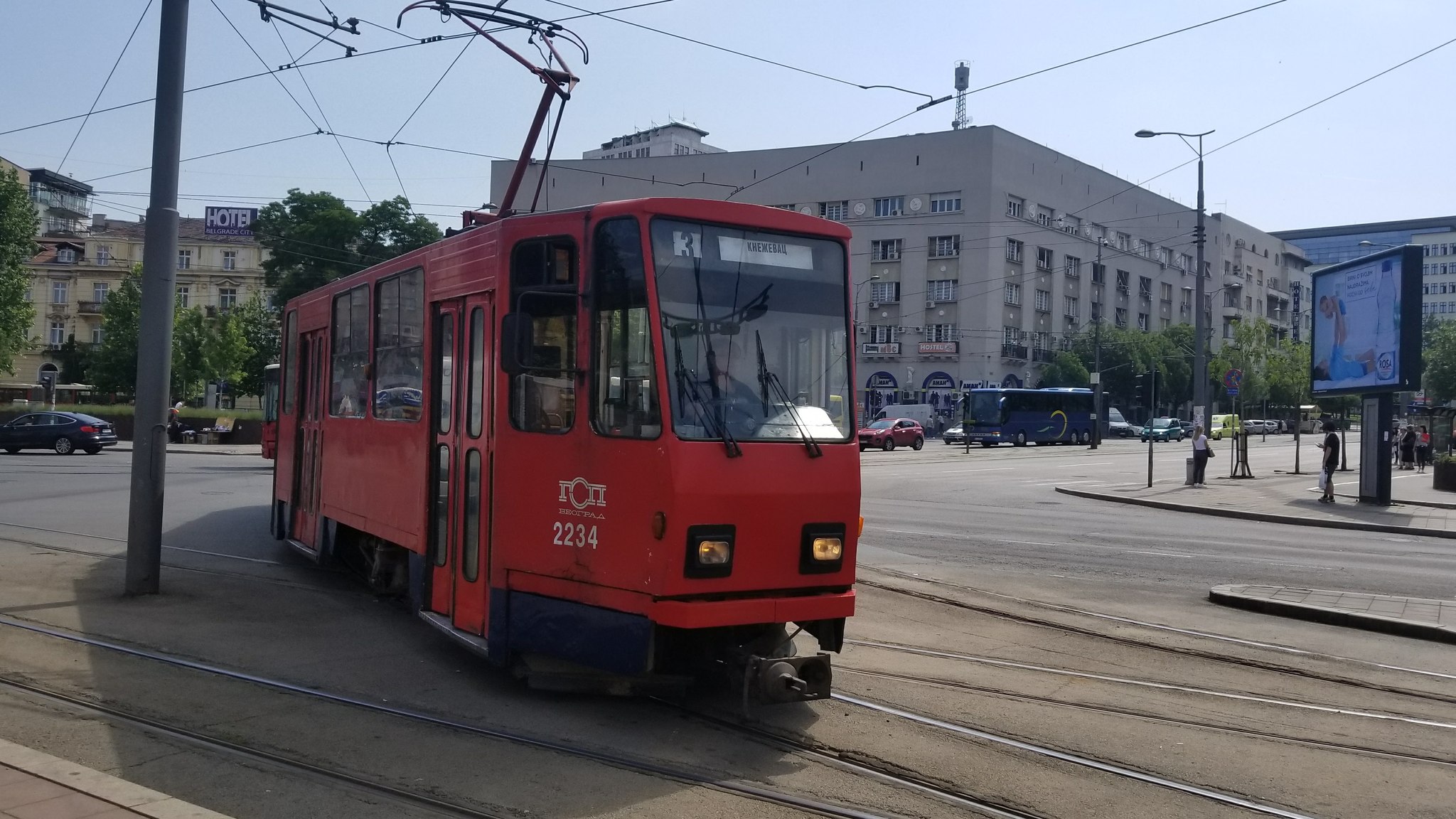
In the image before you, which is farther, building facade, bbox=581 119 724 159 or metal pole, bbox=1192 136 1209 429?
building facade, bbox=581 119 724 159

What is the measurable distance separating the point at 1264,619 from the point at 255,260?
95692 millimetres

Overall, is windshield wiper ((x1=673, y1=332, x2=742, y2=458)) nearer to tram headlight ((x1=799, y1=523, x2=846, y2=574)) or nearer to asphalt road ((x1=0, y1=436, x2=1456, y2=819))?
tram headlight ((x1=799, y1=523, x2=846, y2=574))

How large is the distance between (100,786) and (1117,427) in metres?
80.5

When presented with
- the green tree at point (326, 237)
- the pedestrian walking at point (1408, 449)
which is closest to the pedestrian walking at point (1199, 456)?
the pedestrian walking at point (1408, 449)

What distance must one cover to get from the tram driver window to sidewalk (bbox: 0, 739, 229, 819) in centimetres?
282

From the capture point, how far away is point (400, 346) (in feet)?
30.1

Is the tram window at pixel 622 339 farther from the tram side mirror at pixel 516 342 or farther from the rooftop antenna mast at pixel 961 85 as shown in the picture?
the rooftop antenna mast at pixel 961 85

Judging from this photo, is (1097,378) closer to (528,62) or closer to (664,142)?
(528,62)

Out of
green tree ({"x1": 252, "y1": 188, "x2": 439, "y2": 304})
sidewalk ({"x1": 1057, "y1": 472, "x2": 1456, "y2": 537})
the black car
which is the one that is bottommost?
sidewalk ({"x1": 1057, "y1": 472, "x2": 1456, "y2": 537})

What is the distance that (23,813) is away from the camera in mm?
4734

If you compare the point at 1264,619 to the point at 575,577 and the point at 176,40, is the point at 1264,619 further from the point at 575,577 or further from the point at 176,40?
the point at 176,40

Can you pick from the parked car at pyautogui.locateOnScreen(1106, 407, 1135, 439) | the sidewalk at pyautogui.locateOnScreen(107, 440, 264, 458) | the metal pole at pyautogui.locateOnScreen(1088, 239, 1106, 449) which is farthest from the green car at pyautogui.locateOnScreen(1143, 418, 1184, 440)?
the sidewalk at pyautogui.locateOnScreen(107, 440, 264, 458)

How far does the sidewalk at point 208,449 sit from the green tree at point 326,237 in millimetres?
14813

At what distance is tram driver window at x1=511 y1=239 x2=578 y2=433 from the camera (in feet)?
22.4
